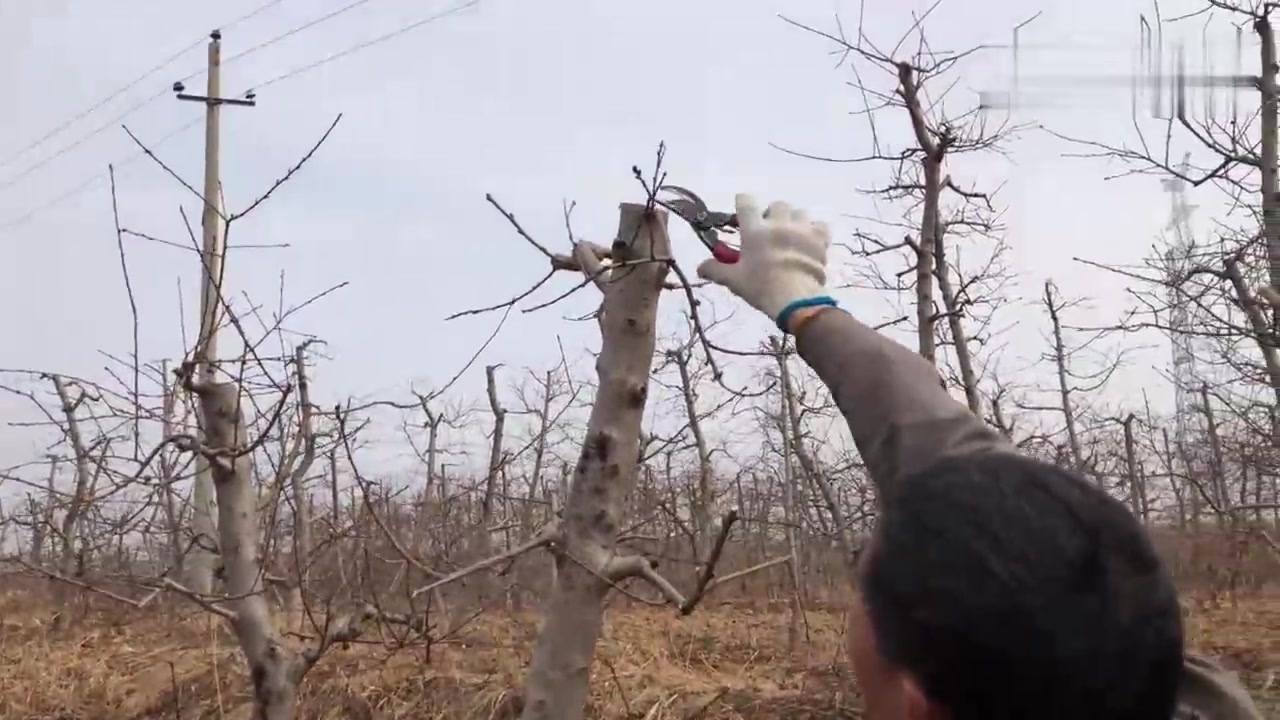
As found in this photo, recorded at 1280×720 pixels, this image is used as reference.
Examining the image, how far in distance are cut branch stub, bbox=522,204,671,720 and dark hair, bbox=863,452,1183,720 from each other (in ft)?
4.61

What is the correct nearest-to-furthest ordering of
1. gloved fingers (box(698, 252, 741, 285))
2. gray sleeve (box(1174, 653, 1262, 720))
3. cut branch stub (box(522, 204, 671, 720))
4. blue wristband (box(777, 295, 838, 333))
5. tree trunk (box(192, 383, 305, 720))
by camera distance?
1. gray sleeve (box(1174, 653, 1262, 720))
2. blue wristband (box(777, 295, 838, 333))
3. gloved fingers (box(698, 252, 741, 285))
4. cut branch stub (box(522, 204, 671, 720))
5. tree trunk (box(192, 383, 305, 720))

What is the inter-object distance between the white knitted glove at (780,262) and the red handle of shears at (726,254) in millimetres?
54

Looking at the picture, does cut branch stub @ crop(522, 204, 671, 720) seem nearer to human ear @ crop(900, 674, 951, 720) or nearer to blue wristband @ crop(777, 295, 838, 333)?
blue wristband @ crop(777, 295, 838, 333)

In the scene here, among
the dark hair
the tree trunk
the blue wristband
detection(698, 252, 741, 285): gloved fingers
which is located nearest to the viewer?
the dark hair

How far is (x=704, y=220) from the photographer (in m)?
2.13

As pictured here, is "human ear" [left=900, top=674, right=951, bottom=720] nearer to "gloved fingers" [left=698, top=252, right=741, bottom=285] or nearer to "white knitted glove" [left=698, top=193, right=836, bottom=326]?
"white knitted glove" [left=698, top=193, right=836, bottom=326]

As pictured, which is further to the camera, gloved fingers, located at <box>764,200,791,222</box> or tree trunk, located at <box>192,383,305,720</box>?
tree trunk, located at <box>192,383,305,720</box>

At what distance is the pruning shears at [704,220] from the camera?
1929 millimetres

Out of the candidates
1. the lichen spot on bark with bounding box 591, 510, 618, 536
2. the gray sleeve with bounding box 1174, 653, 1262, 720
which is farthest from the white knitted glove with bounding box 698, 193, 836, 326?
the gray sleeve with bounding box 1174, 653, 1262, 720

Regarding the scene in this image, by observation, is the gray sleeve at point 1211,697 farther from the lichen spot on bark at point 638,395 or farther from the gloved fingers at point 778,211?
the lichen spot on bark at point 638,395

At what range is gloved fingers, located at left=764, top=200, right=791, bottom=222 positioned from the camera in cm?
182

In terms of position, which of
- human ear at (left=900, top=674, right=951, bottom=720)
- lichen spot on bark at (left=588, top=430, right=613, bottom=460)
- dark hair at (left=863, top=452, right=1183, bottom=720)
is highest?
lichen spot on bark at (left=588, top=430, right=613, bottom=460)

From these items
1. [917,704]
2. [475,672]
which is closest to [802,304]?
[917,704]

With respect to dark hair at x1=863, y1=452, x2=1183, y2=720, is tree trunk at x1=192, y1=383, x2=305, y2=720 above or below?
above
